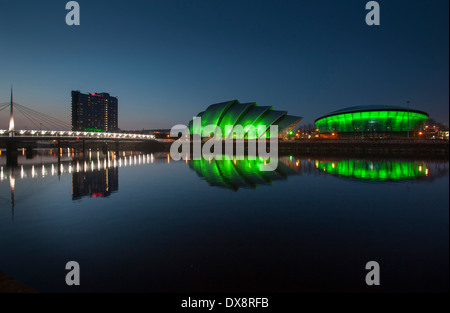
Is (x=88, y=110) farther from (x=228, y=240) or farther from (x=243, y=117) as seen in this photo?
(x=228, y=240)

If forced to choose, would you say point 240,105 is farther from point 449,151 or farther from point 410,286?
point 410,286

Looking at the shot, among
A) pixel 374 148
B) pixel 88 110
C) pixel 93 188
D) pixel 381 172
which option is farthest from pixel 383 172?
pixel 88 110

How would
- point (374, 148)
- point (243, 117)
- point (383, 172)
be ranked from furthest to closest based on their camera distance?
1. point (243, 117)
2. point (374, 148)
3. point (383, 172)

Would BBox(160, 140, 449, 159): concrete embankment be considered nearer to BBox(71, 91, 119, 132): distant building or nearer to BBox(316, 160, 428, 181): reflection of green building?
BBox(316, 160, 428, 181): reflection of green building

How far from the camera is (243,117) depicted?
201ft

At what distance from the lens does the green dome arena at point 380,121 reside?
2453 inches

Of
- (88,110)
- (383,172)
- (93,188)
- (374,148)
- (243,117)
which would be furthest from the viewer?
(88,110)

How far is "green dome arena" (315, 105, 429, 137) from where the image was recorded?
2453 inches

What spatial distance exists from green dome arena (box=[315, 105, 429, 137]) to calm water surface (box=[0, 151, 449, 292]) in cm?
6102

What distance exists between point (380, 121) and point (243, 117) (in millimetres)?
37156

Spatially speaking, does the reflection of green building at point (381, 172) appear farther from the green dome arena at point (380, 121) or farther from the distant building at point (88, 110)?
the distant building at point (88, 110)

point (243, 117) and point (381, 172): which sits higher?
point (243, 117)

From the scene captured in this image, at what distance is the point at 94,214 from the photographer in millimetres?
8320
